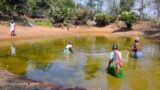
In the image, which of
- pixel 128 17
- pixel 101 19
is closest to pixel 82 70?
pixel 128 17

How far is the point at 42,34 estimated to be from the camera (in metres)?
34.1

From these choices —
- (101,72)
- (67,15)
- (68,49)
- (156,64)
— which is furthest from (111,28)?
(101,72)

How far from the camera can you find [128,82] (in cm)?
1237

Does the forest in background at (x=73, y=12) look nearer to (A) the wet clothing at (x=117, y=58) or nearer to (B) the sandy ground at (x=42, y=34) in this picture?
(B) the sandy ground at (x=42, y=34)

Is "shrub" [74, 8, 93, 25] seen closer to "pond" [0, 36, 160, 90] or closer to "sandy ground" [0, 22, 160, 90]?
"sandy ground" [0, 22, 160, 90]

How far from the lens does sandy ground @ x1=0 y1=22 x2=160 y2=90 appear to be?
10016 mm

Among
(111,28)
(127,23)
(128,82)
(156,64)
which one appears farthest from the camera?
(111,28)

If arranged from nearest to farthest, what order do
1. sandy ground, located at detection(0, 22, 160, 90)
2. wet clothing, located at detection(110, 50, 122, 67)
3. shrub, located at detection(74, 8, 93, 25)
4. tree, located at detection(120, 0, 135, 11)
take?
sandy ground, located at detection(0, 22, 160, 90) < wet clothing, located at detection(110, 50, 122, 67) < shrub, located at detection(74, 8, 93, 25) < tree, located at detection(120, 0, 135, 11)

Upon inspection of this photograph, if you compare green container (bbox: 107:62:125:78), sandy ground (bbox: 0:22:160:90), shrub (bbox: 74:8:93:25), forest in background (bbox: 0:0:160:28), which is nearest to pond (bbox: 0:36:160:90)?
green container (bbox: 107:62:125:78)

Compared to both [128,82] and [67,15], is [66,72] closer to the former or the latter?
[128,82]

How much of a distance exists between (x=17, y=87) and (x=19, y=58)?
844 centimetres

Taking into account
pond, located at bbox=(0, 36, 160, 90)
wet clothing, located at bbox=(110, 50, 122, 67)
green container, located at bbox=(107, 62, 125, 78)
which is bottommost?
pond, located at bbox=(0, 36, 160, 90)

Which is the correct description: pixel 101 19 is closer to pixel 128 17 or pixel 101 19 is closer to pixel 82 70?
pixel 128 17

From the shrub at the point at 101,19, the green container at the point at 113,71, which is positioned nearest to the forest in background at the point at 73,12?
the shrub at the point at 101,19
